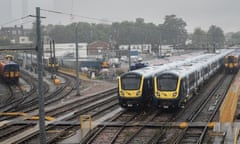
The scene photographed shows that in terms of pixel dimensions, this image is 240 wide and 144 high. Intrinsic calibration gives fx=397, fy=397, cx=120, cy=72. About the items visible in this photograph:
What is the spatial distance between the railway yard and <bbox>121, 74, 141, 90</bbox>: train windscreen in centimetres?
161

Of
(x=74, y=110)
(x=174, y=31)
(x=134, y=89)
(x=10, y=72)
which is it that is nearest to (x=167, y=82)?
(x=134, y=89)

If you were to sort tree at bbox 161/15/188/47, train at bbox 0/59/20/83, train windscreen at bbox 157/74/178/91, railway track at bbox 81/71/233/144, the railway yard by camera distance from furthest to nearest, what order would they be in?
tree at bbox 161/15/188/47 → train at bbox 0/59/20/83 → train windscreen at bbox 157/74/178/91 → the railway yard → railway track at bbox 81/71/233/144

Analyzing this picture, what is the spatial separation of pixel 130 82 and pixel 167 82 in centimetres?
225

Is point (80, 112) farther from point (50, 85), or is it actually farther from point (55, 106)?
point (50, 85)

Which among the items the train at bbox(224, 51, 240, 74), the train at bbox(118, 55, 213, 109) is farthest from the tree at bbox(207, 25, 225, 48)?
the train at bbox(118, 55, 213, 109)

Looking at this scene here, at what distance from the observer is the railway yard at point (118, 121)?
1759 centimetres

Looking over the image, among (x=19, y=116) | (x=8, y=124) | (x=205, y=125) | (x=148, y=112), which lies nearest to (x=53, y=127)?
(x=8, y=124)

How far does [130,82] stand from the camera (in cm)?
2356

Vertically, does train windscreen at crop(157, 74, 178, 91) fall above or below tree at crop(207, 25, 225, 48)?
below

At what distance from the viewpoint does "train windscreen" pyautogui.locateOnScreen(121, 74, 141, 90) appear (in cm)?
2341

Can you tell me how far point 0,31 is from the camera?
41.1 meters

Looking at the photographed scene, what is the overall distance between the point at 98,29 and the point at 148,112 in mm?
58555

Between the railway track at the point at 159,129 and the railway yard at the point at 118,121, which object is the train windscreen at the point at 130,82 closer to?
the railway yard at the point at 118,121

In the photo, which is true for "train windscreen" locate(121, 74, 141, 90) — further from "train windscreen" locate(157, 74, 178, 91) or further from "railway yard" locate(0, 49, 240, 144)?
"railway yard" locate(0, 49, 240, 144)
